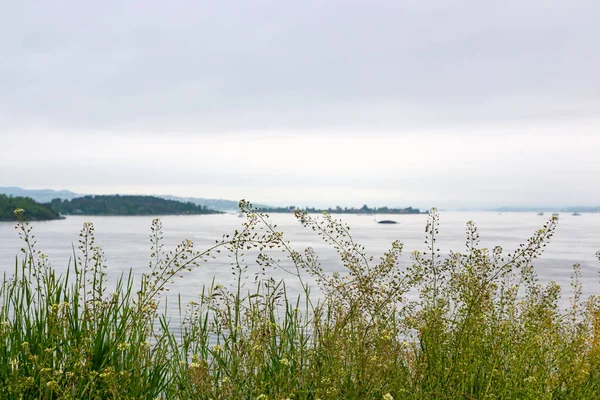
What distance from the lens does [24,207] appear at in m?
104

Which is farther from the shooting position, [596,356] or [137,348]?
[596,356]

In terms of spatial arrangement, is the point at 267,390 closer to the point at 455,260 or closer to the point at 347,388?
the point at 347,388

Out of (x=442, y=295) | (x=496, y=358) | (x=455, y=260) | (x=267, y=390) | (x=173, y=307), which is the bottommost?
(x=173, y=307)

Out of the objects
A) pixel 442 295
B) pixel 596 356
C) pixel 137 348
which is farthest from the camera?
pixel 596 356

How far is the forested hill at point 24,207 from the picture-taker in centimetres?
11549

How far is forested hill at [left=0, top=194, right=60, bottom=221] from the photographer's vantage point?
115 metres

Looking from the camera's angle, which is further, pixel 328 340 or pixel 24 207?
pixel 24 207

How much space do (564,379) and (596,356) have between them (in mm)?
1788

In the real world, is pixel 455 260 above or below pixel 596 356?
above

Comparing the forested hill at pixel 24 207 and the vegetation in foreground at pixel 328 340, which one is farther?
the forested hill at pixel 24 207

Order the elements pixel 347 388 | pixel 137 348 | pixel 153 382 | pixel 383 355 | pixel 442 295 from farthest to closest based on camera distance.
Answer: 1. pixel 442 295
2. pixel 153 382
3. pixel 137 348
4. pixel 347 388
5. pixel 383 355

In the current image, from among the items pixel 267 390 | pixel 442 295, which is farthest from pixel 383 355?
pixel 442 295

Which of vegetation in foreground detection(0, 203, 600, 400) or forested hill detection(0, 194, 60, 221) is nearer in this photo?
vegetation in foreground detection(0, 203, 600, 400)

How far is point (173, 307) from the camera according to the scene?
22609mm
